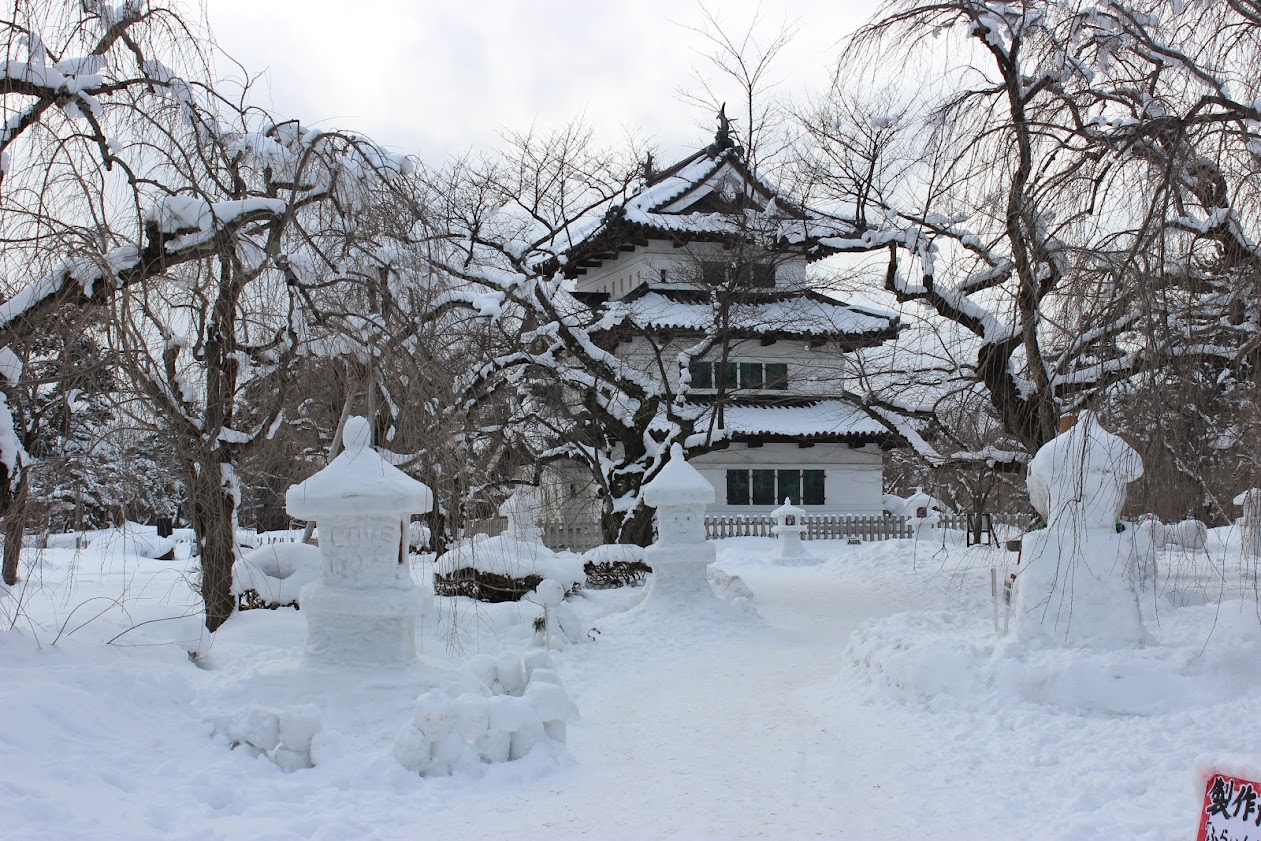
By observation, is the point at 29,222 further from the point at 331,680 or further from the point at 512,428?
the point at 512,428

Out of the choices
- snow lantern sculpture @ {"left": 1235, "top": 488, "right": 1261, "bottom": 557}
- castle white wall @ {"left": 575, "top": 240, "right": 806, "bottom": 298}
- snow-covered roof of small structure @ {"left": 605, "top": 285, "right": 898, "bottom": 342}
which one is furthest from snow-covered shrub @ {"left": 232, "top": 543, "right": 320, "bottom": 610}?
castle white wall @ {"left": 575, "top": 240, "right": 806, "bottom": 298}

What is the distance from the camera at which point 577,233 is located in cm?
2770

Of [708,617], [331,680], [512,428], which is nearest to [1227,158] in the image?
[331,680]

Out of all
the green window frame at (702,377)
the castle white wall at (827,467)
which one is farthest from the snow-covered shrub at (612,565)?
the castle white wall at (827,467)

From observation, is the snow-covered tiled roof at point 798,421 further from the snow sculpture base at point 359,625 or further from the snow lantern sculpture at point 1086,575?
the snow sculpture base at point 359,625

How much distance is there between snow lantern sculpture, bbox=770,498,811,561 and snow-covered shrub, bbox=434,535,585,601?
9338 millimetres

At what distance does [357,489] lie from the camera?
7414 millimetres

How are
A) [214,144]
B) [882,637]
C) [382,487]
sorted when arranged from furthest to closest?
1. [882,637]
2. [382,487]
3. [214,144]

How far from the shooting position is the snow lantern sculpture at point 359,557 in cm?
741

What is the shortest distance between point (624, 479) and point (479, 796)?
13.6 metres

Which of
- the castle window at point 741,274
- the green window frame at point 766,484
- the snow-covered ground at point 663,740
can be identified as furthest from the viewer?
the green window frame at point 766,484

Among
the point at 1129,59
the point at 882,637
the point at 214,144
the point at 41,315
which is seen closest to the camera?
the point at 41,315

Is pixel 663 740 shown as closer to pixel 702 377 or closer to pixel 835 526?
pixel 835 526

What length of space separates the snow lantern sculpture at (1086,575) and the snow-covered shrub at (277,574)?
25.6ft
